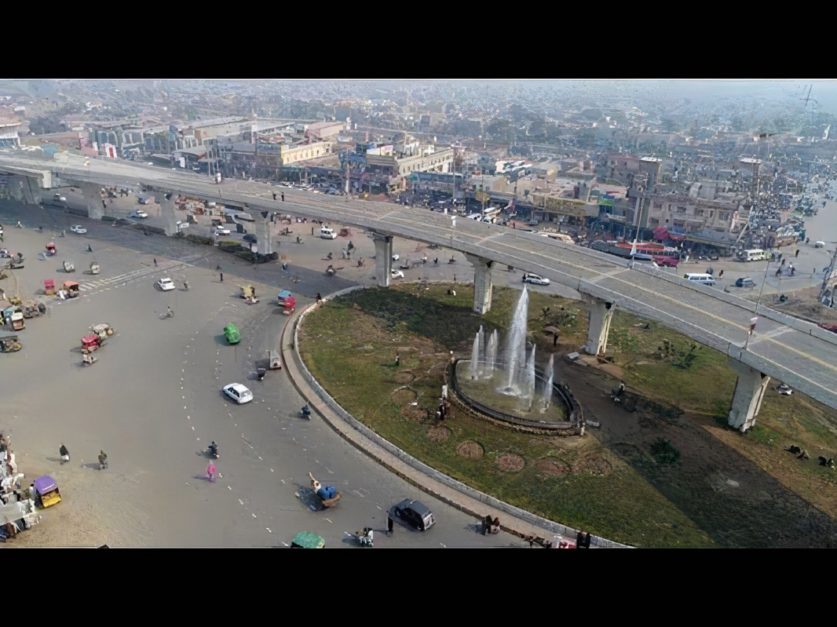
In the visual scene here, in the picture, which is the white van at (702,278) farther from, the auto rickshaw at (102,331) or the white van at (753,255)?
the auto rickshaw at (102,331)

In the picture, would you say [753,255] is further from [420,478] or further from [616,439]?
[420,478]

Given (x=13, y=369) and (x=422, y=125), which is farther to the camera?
(x=422, y=125)

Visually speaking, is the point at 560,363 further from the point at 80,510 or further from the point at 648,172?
the point at 648,172

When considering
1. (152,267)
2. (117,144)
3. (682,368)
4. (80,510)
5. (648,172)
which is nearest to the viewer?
(80,510)

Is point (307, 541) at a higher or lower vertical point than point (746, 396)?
lower

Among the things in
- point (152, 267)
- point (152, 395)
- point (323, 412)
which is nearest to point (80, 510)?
point (152, 395)

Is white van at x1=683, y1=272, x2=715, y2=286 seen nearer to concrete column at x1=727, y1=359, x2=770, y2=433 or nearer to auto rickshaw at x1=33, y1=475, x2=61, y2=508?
concrete column at x1=727, y1=359, x2=770, y2=433

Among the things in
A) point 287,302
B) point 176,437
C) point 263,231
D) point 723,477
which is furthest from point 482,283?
point 176,437

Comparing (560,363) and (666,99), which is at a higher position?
(666,99)
